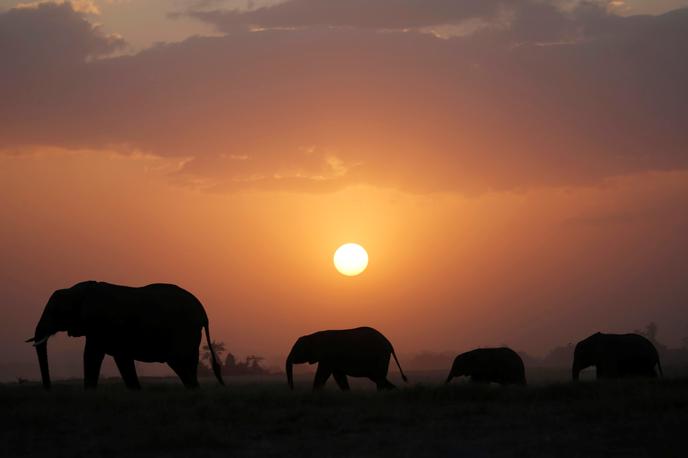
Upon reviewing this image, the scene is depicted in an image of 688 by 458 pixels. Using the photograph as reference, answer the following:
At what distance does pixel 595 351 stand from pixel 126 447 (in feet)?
54.8

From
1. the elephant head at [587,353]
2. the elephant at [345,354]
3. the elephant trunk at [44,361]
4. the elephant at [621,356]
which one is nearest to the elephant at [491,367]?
the elephant head at [587,353]

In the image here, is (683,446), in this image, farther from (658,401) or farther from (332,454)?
(332,454)

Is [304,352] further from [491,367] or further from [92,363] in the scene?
[92,363]

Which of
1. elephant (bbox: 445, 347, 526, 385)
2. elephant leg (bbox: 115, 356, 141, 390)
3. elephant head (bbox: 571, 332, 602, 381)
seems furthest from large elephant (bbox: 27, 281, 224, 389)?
elephant head (bbox: 571, 332, 602, 381)

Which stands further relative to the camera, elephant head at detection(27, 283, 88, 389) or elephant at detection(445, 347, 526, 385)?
elephant at detection(445, 347, 526, 385)

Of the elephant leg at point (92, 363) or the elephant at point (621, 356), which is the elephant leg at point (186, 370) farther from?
the elephant at point (621, 356)

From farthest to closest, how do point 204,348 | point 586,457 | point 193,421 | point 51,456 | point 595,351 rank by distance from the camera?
point 204,348 < point 595,351 < point 193,421 < point 51,456 < point 586,457

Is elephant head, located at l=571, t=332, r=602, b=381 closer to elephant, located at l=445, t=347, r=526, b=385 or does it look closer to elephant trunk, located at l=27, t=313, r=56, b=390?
elephant, located at l=445, t=347, r=526, b=385

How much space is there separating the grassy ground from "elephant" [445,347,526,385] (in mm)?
7373

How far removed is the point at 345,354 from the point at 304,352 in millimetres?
1224

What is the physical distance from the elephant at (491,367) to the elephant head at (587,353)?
1.58 m

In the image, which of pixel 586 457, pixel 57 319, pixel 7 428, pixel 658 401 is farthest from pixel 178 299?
pixel 586 457

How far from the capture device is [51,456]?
15.0 metres

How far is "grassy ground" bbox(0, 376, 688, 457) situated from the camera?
48.7ft
